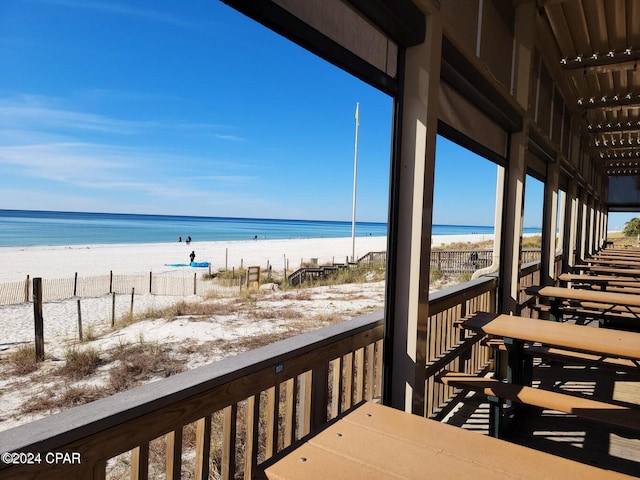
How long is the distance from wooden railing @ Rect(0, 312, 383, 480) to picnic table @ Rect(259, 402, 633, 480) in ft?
0.77

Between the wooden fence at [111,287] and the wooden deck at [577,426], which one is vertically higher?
the wooden deck at [577,426]

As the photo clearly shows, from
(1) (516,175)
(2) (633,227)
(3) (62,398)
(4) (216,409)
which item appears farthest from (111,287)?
(2) (633,227)

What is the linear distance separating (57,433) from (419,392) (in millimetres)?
1441

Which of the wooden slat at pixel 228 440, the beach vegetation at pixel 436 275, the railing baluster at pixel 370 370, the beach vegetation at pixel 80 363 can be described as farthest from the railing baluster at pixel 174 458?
the beach vegetation at pixel 436 275

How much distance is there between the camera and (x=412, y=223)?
1744 mm

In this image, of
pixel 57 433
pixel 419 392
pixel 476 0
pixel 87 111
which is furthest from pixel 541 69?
pixel 87 111

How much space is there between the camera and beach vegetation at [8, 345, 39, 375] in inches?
189

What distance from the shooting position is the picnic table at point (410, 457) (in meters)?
0.87

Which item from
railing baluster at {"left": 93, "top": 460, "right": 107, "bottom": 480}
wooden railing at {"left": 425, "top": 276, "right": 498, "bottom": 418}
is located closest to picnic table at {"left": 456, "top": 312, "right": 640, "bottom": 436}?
wooden railing at {"left": 425, "top": 276, "right": 498, "bottom": 418}

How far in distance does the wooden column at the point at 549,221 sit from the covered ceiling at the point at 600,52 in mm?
1135

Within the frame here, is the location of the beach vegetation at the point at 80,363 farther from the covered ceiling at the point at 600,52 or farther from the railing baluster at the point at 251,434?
the covered ceiling at the point at 600,52

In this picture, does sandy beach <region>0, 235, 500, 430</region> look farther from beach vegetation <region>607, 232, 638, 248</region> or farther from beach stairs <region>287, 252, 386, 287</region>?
beach vegetation <region>607, 232, 638, 248</region>

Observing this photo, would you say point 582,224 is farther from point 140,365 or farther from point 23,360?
point 23,360

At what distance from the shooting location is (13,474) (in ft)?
2.09
